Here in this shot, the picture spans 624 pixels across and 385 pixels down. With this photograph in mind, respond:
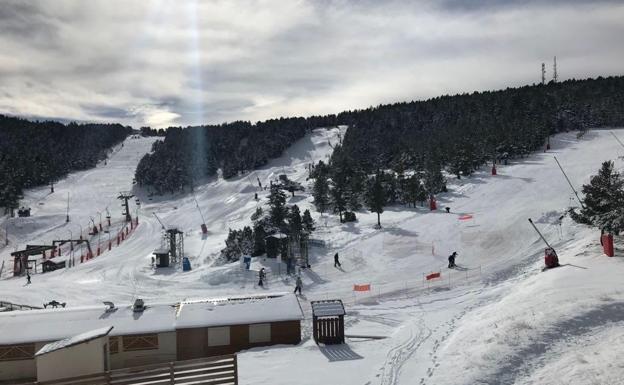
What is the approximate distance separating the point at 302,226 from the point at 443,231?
504 inches

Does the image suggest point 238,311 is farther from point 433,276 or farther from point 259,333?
point 433,276

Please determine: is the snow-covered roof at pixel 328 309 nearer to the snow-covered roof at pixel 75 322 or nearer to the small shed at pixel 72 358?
the snow-covered roof at pixel 75 322

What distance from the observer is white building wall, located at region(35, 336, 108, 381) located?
11.9 metres

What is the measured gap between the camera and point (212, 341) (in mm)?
19500

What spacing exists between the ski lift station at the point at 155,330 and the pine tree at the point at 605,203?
1611cm

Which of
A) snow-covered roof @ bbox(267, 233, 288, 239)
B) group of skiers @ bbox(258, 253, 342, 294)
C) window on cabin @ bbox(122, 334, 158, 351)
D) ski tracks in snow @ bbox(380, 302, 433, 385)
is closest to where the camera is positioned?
ski tracks in snow @ bbox(380, 302, 433, 385)

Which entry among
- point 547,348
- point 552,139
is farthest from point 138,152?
point 547,348

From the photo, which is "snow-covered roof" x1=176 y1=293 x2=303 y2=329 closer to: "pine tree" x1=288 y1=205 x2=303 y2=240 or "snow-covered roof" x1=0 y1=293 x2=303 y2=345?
"snow-covered roof" x1=0 y1=293 x2=303 y2=345

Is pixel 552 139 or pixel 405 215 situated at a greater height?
pixel 552 139

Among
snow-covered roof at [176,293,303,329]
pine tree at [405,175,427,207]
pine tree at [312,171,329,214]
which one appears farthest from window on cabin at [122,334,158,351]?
pine tree at [405,175,427,207]

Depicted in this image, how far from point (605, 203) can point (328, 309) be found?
53.0 feet

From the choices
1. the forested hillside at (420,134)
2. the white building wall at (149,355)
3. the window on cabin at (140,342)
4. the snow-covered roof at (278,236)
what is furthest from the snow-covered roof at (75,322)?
the forested hillside at (420,134)

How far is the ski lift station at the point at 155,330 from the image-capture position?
17.7 m

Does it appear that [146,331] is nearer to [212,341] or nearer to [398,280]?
[212,341]
